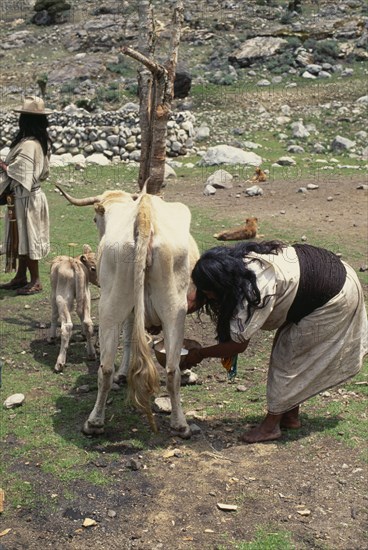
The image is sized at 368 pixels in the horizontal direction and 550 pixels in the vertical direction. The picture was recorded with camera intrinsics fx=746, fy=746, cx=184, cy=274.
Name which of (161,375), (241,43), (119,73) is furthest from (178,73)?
(161,375)

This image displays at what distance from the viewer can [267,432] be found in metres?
5.15

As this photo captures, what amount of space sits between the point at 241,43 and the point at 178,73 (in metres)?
9.10

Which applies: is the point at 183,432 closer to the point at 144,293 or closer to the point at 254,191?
the point at 144,293

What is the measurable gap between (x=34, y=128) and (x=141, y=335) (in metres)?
4.63

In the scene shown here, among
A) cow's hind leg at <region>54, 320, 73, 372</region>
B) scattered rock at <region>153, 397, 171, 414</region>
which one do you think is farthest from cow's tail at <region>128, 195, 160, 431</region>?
cow's hind leg at <region>54, 320, 73, 372</region>

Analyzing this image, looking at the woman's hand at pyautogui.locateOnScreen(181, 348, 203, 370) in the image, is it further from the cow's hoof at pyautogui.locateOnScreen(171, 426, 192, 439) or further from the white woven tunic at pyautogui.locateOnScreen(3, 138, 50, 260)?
the white woven tunic at pyautogui.locateOnScreen(3, 138, 50, 260)

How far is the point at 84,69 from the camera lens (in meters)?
29.1

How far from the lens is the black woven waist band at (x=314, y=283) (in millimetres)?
4918

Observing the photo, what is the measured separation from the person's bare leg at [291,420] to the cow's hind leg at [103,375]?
127 centimetres

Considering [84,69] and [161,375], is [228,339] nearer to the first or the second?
[161,375]

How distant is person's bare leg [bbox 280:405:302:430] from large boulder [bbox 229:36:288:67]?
24.5m

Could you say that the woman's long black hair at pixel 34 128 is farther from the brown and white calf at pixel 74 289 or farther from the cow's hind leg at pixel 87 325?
the cow's hind leg at pixel 87 325

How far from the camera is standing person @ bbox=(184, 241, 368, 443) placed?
4699 mm

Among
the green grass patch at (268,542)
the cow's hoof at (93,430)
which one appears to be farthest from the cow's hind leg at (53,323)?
the green grass patch at (268,542)
